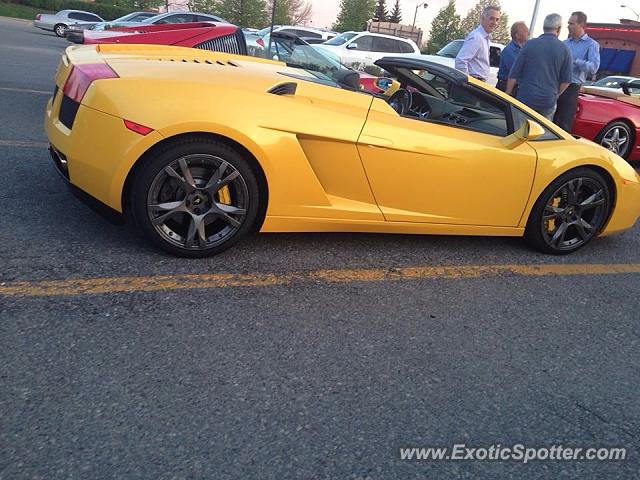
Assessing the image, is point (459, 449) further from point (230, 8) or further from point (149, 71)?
point (230, 8)

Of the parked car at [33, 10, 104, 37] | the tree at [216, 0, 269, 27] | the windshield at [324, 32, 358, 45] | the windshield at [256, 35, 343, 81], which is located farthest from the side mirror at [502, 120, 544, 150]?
Result: the tree at [216, 0, 269, 27]

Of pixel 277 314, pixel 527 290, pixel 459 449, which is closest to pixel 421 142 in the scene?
pixel 527 290

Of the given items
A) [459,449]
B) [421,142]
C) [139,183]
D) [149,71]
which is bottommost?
[459,449]

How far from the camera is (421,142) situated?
3.44 meters

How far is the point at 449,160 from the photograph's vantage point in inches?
139

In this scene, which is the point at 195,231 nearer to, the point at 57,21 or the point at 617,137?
the point at 617,137

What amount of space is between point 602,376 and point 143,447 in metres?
2.03

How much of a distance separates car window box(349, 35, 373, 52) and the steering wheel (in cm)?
1248

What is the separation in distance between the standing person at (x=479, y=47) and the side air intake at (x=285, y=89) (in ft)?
13.0

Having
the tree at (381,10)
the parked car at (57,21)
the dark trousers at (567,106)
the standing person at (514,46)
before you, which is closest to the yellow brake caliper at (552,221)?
the dark trousers at (567,106)

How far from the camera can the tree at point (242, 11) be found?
56.2 metres

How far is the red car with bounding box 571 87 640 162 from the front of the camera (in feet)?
25.0

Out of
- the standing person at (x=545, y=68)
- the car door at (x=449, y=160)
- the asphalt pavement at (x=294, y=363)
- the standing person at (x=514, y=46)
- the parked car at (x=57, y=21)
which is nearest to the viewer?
the asphalt pavement at (x=294, y=363)

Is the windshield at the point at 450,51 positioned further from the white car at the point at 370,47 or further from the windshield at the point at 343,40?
the windshield at the point at 343,40
